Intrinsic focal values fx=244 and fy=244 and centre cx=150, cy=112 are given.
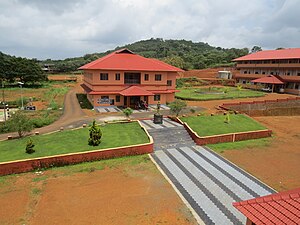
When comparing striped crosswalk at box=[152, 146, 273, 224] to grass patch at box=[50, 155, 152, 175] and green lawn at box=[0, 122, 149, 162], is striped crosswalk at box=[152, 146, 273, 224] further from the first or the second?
green lawn at box=[0, 122, 149, 162]

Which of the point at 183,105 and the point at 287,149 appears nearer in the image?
the point at 287,149

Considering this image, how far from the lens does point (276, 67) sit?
49.9 meters

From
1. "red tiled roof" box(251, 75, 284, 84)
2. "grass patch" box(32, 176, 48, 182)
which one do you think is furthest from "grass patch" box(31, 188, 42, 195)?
"red tiled roof" box(251, 75, 284, 84)

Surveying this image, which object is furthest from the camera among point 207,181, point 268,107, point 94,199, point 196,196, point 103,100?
point 268,107

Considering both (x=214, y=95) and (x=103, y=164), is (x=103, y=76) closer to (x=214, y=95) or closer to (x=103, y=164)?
(x=103, y=164)

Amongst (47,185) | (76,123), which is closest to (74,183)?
(47,185)

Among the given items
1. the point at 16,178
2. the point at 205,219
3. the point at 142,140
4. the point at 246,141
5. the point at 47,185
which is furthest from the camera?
the point at 246,141

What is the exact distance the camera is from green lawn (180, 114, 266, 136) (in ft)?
70.6

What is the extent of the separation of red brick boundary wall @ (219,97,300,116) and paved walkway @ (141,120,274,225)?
14.4 metres

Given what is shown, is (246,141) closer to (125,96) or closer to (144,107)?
(144,107)

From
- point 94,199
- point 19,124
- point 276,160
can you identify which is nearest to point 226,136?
point 276,160

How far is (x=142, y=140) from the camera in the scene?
1878 cm

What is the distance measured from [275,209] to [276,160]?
12.4 meters

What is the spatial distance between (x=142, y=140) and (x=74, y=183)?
6.71m
